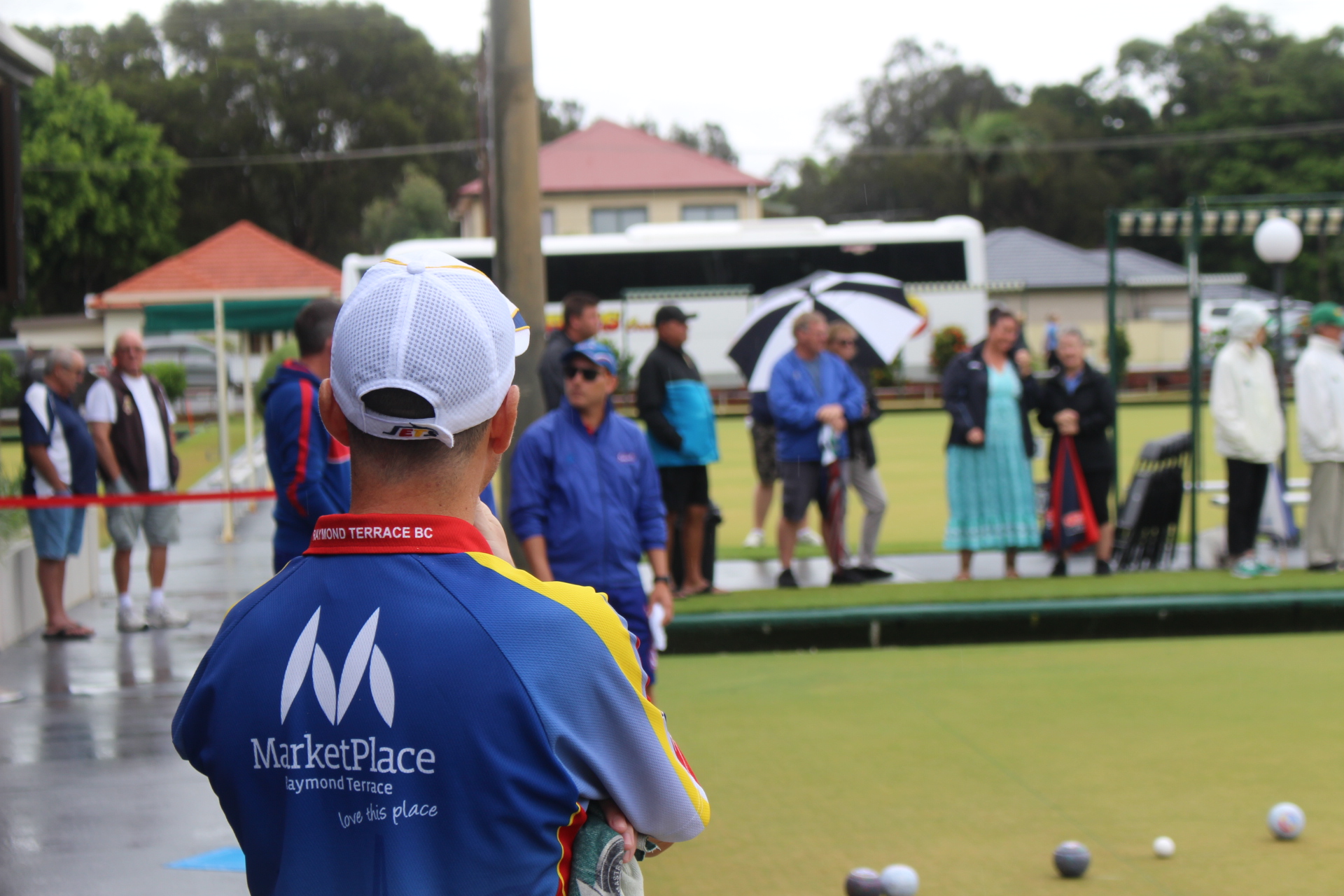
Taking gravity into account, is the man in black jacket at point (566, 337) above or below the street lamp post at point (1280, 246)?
below

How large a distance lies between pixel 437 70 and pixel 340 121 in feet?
16.5

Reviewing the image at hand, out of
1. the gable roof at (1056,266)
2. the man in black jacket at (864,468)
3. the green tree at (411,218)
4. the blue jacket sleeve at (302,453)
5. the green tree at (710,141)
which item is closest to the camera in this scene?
the blue jacket sleeve at (302,453)

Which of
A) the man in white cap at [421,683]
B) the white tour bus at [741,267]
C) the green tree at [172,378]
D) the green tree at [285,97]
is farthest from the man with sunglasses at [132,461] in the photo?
the green tree at [285,97]

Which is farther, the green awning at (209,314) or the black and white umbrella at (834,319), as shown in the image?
the green awning at (209,314)

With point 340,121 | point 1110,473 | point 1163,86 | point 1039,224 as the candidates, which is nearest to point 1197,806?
point 1110,473

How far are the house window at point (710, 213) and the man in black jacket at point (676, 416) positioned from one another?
40.3m

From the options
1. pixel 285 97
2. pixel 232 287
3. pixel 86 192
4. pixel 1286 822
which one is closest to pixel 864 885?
pixel 1286 822

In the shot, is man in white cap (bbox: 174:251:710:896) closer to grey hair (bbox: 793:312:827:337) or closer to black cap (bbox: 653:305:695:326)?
black cap (bbox: 653:305:695:326)

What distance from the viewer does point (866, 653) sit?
25.9 feet

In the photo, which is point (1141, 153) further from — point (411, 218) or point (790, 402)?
point (790, 402)

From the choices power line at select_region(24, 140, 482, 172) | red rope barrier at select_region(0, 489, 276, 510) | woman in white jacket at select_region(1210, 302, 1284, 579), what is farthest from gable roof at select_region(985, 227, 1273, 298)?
red rope barrier at select_region(0, 489, 276, 510)

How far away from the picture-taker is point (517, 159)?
7.08m

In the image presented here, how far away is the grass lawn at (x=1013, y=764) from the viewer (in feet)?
14.1

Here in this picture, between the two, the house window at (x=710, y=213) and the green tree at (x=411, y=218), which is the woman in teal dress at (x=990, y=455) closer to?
the green tree at (x=411, y=218)
